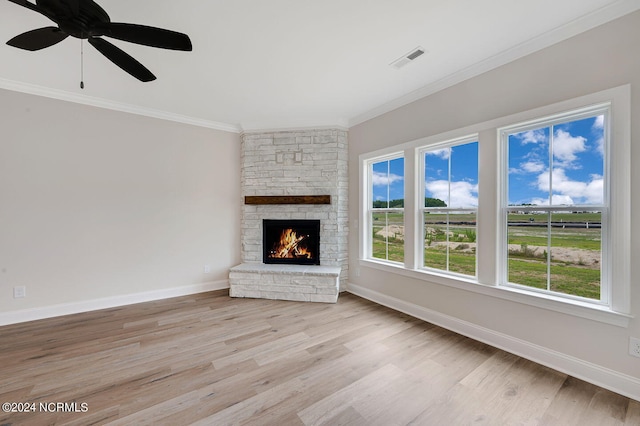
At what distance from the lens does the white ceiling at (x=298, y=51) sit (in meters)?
1.85

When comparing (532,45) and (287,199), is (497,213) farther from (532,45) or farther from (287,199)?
(287,199)

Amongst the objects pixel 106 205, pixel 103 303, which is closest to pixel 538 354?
pixel 103 303

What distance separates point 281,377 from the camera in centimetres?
197

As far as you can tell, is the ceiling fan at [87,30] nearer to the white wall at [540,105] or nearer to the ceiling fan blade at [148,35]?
the ceiling fan blade at [148,35]

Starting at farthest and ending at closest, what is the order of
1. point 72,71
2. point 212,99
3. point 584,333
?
1. point 212,99
2. point 72,71
3. point 584,333

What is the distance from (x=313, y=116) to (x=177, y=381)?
11.8ft

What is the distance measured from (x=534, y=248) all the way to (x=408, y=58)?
8.03 feet

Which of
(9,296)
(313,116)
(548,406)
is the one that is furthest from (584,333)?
(9,296)

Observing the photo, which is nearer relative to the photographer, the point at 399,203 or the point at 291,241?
the point at 399,203

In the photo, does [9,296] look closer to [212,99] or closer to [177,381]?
[177,381]

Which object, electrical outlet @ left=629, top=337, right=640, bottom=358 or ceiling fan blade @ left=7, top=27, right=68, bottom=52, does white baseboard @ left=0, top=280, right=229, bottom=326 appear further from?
electrical outlet @ left=629, top=337, right=640, bottom=358

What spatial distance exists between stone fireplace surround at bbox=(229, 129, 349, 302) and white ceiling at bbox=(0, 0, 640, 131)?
2.03ft

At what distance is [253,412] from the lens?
1.63 metres

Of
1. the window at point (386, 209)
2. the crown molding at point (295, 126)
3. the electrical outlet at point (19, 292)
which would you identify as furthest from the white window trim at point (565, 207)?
the electrical outlet at point (19, 292)
